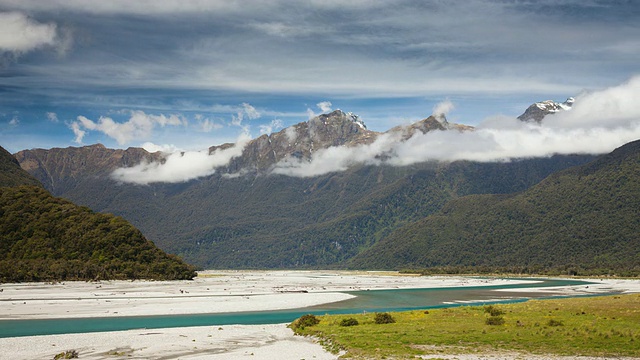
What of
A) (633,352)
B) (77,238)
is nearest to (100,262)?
(77,238)

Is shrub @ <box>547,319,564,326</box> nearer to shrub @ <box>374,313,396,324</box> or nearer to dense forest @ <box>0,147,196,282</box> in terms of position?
shrub @ <box>374,313,396,324</box>

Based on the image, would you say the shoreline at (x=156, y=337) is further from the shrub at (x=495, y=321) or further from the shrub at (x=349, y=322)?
the shrub at (x=495, y=321)

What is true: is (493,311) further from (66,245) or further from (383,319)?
(66,245)

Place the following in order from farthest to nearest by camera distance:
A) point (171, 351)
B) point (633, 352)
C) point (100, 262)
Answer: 1. point (100, 262)
2. point (171, 351)
3. point (633, 352)

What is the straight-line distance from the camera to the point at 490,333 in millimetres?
47344

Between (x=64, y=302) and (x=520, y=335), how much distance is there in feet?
228

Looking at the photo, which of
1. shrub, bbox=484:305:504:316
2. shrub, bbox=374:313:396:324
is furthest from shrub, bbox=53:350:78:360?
shrub, bbox=484:305:504:316

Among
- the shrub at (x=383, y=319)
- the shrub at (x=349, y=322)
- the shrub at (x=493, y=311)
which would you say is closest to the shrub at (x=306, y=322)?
the shrub at (x=349, y=322)

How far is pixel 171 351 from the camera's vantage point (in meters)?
41.9

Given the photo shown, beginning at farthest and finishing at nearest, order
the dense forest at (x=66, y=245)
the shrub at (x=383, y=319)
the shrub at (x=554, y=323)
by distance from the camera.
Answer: the dense forest at (x=66, y=245) < the shrub at (x=383, y=319) < the shrub at (x=554, y=323)

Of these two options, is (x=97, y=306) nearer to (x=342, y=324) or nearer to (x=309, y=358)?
(x=342, y=324)

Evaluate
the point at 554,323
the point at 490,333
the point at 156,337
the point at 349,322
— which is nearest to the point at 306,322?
the point at 349,322

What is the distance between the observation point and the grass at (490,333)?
39812 mm

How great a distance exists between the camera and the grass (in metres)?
39.8
